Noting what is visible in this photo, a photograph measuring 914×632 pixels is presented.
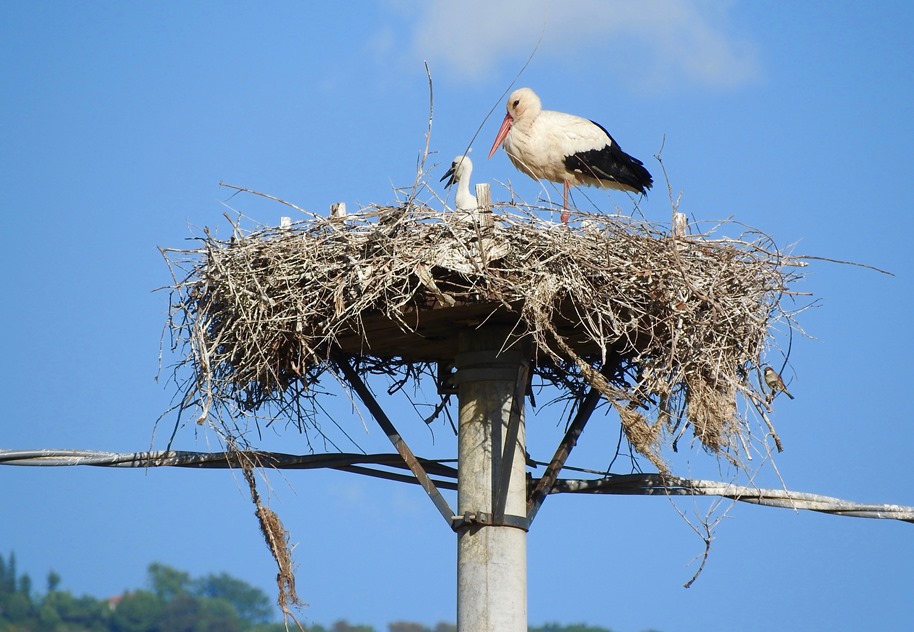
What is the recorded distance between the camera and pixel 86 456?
6.58m

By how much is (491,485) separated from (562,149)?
3121 millimetres

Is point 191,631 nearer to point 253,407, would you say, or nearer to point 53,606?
point 53,606

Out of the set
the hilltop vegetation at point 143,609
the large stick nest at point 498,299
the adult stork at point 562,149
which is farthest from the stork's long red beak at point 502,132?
the hilltop vegetation at point 143,609

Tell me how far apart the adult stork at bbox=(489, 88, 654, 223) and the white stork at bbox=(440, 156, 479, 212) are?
22.8 inches

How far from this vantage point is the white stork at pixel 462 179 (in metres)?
8.06

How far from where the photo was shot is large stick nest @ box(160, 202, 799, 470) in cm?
642

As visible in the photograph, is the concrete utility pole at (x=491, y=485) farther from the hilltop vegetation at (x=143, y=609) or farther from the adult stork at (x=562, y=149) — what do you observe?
the hilltop vegetation at (x=143, y=609)

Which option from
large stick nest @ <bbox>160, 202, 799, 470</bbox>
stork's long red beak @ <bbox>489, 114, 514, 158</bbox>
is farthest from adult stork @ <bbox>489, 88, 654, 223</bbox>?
large stick nest @ <bbox>160, 202, 799, 470</bbox>

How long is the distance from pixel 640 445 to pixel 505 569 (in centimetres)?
82

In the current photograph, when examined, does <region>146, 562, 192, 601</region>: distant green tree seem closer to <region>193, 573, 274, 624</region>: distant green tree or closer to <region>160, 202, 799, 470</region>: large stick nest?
<region>193, 573, 274, 624</region>: distant green tree

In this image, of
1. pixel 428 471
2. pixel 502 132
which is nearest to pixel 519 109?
pixel 502 132

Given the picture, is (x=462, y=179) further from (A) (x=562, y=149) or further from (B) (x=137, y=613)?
(B) (x=137, y=613)

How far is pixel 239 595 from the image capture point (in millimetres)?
45625

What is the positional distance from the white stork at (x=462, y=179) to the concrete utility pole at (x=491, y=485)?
1248mm
